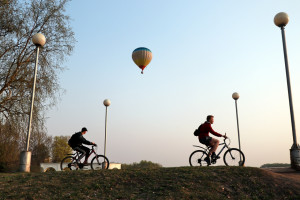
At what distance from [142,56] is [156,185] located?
1462 centimetres

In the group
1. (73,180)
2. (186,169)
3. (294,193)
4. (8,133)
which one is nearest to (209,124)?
(186,169)

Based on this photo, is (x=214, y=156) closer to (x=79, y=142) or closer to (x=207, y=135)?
(x=207, y=135)

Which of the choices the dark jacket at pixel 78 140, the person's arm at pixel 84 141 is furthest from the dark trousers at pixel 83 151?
the person's arm at pixel 84 141

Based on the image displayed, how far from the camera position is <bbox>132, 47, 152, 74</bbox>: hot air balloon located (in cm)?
2195

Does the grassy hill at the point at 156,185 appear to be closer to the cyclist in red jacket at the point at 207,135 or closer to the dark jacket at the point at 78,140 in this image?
the cyclist in red jacket at the point at 207,135

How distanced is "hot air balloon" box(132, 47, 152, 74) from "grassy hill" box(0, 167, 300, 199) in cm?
1317

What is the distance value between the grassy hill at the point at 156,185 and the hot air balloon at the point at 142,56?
13.2 meters

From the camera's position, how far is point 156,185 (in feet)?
27.9

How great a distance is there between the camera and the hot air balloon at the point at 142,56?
2195 cm

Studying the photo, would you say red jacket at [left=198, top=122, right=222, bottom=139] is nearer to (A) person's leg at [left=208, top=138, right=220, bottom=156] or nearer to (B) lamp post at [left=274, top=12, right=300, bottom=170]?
(A) person's leg at [left=208, top=138, right=220, bottom=156]

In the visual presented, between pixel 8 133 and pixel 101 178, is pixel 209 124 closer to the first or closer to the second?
pixel 101 178

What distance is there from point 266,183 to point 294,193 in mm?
828

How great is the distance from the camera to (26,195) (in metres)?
7.72

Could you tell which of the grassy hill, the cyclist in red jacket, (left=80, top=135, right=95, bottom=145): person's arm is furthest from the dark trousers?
the cyclist in red jacket
